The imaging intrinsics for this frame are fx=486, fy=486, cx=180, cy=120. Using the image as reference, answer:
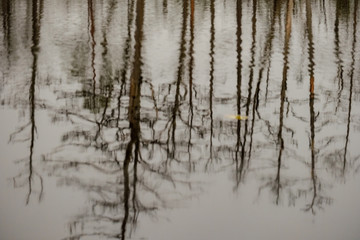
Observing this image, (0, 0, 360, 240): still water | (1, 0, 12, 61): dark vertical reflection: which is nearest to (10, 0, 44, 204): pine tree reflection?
(0, 0, 360, 240): still water

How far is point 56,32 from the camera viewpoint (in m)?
18.6

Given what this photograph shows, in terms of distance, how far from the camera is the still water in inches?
224

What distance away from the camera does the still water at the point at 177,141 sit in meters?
5.70

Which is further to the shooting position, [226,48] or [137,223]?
[226,48]

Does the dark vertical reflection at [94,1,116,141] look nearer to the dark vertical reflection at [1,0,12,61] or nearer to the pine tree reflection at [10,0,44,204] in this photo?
the pine tree reflection at [10,0,44,204]

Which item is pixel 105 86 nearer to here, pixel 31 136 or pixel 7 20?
pixel 31 136

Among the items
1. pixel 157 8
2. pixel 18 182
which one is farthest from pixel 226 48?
pixel 157 8

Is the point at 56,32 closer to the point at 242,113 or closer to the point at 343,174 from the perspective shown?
the point at 242,113

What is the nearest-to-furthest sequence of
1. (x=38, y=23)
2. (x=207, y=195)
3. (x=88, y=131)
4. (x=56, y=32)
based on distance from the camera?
(x=207, y=195) < (x=88, y=131) < (x=56, y=32) < (x=38, y=23)

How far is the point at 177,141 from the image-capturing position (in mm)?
8055

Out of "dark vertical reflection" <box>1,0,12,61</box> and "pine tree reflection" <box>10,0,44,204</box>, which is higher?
"dark vertical reflection" <box>1,0,12,61</box>

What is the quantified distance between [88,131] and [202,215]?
10.8ft

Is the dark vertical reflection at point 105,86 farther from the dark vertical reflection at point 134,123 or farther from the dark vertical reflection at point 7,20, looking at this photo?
the dark vertical reflection at point 7,20

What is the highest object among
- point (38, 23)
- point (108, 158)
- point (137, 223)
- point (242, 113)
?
point (38, 23)
